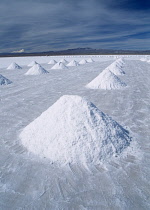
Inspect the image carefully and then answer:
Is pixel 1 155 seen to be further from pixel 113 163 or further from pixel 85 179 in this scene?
pixel 113 163

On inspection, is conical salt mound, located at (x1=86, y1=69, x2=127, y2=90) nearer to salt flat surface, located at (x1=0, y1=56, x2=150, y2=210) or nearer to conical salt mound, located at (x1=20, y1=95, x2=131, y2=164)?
salt flat surface, located at (x1=0, y1=56, x2=150, y2=210)

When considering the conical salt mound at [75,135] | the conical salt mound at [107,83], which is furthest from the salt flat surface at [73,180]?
the conical salt mound at [107,83]

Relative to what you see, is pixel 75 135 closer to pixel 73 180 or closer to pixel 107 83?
pixel 73 180

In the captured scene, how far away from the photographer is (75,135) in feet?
11.9

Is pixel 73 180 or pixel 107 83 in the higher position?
pixel 107 83

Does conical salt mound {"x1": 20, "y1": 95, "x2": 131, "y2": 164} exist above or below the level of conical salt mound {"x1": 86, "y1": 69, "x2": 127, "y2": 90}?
below

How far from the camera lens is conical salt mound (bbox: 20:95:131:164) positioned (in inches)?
138

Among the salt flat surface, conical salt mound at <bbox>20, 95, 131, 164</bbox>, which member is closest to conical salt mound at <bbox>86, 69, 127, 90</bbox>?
the salt flat surface

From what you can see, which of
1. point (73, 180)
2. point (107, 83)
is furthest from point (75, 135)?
point (107, 83)

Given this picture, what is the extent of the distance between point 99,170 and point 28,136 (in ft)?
6.15

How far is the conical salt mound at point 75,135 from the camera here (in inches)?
138

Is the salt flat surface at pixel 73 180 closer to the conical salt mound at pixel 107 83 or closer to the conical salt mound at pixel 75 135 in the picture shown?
the conical salt mound at pixel 75 135

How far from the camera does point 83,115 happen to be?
388cm

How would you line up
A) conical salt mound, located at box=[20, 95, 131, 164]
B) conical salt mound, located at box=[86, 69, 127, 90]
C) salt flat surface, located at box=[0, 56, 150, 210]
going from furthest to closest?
conical salt mound, located at box=[86, 69, 127, 90], conical salt mound, located at box=[20, 95, 131, 164], salt flat surface, located at box=[0, 56, 150, 210]
